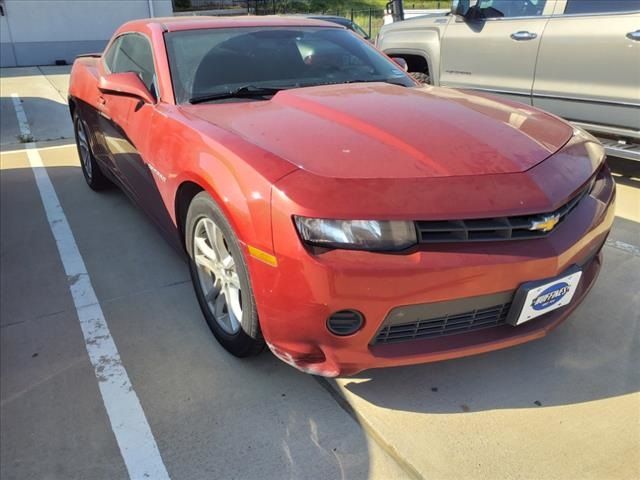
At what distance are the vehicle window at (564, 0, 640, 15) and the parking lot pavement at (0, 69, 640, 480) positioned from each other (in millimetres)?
2289

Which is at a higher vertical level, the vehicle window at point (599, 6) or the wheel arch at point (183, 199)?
the vehicle window at point (599, 6)

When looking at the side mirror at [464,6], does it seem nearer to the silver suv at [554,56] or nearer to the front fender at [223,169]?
the silver suv at [554,56]

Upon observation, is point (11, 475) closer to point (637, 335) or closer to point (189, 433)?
point (189, 433)

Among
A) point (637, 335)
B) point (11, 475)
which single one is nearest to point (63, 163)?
point (11, 475)

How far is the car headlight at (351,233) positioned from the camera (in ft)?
5.89

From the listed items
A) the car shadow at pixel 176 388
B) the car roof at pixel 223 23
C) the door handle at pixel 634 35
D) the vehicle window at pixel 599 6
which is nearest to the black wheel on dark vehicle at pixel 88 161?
the car shadow at pixel 176 388

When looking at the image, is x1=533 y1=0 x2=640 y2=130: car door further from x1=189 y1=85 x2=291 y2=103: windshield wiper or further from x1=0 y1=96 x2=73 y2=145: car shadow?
x1=0 y1=96 x2=73 y2=145: car shadow

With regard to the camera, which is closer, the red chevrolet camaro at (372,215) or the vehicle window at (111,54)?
the red chevrolet camaro at (372,215)

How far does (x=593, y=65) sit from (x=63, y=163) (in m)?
5.38

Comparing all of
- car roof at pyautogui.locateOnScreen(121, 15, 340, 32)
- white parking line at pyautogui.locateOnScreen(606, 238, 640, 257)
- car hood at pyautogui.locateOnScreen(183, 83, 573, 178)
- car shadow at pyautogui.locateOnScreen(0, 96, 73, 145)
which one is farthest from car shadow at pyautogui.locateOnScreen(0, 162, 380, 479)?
car shadow at pyautogui.locateOnScreen(0, 96, 73, 145)

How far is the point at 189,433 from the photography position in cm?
210

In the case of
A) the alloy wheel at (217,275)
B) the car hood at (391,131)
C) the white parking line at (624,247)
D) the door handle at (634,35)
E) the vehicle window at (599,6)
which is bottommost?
the white parking line at (624,247)

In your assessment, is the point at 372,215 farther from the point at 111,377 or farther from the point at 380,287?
the point at 111,377

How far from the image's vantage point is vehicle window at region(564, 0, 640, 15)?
13.5 feet
